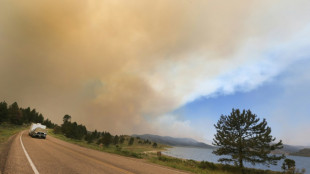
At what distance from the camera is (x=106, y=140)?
235ft

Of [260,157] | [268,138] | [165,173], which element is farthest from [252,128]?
[165,173]

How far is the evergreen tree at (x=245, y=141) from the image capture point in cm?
2633

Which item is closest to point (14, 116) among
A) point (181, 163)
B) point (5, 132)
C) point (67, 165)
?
point (5, 132)

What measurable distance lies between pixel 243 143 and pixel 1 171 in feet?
102

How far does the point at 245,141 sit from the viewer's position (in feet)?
90.5

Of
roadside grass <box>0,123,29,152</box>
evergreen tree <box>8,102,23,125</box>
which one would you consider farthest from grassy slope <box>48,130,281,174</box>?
evergreen tree <box>8,102,23,125</box>

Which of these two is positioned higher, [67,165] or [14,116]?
[14,116]

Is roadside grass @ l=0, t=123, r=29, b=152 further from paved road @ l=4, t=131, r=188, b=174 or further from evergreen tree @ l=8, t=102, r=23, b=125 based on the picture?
evergreen tree @ l=8, t=102, r=23, b=125

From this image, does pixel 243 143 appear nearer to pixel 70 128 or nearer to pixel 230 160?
pixel 230 160

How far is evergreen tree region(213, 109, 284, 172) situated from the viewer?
26328mm

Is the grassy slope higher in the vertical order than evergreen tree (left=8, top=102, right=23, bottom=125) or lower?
lower

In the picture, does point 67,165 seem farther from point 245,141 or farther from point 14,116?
point 14,116

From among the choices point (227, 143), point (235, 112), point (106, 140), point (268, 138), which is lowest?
point (106, 140)

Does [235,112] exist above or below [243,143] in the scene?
above
